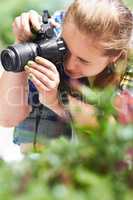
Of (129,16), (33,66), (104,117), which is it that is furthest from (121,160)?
(129,16)

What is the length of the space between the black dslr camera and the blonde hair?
0.10 metres

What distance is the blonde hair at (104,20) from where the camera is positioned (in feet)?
6.66

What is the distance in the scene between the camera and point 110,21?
203 cm

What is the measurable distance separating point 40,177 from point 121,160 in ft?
0.37

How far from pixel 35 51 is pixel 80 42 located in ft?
0.57

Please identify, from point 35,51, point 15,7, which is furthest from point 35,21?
point 15,7

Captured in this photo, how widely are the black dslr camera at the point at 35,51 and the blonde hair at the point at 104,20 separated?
3.8 inches

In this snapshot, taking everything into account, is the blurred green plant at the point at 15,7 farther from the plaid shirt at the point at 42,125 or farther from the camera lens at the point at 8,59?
the camera lens at the point at 8,59

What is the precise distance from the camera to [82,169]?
719 mm

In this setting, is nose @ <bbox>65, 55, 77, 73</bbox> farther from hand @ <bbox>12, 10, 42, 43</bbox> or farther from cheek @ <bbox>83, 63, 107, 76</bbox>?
hand @ <bbox>12, 10, 42, 43</bbox>

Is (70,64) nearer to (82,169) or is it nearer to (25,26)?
(25,26)

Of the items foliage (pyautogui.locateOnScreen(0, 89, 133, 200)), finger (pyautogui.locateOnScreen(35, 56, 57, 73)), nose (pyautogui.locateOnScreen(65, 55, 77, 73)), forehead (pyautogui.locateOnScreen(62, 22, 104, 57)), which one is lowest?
nose (pyautogui.locateOnScreen(65, 55, 77, 73))

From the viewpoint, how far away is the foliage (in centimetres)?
67

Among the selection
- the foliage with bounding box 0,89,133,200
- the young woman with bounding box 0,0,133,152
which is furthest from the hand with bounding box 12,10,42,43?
the foliage with bounding box 0,89,133,200
